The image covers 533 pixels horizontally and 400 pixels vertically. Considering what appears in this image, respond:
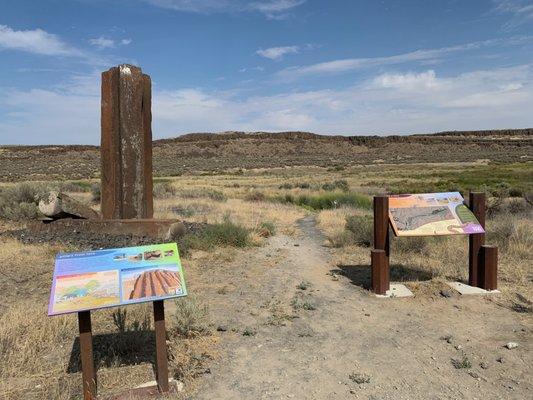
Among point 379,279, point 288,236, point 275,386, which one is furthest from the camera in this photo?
point 288,236

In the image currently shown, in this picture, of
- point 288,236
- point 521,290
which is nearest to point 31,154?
point 288,236

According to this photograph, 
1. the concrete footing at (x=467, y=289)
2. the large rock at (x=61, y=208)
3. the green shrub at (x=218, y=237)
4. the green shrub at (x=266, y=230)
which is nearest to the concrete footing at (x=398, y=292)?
the concrete footing at (x=467, y=289)

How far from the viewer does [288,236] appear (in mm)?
11891

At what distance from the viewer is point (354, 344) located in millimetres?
5184

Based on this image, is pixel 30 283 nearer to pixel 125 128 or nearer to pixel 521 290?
pixel 125 128

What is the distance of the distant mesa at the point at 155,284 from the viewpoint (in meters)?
3.86

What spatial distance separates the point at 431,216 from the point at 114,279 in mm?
4706

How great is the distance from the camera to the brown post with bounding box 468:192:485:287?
713 cm

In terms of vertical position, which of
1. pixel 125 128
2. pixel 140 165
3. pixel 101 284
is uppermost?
pixel 125 128

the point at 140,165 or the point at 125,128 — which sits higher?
the point at 125,128

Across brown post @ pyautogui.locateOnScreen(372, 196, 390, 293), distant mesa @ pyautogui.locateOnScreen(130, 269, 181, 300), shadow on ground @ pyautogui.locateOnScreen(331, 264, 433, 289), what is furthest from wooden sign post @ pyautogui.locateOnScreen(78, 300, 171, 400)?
shadow on ground @ pyautogui.locateOnScreen(331, 264, 433, 289)

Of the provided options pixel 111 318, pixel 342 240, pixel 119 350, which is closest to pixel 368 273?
pixel 342 240

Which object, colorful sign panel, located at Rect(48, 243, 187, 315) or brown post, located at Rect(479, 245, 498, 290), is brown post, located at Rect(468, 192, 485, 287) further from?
colorful sign panel, located at Rect(48, 243, 187, 315)

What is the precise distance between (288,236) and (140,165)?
4.34 m
